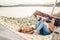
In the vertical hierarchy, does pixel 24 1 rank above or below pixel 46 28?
above

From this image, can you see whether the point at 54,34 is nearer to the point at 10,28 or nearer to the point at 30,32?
the point at 30,32

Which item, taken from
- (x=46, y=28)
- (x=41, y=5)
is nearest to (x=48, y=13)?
(x=41, y=5)

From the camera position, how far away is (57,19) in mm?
1004

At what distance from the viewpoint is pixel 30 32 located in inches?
35.2

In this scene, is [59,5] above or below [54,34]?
above

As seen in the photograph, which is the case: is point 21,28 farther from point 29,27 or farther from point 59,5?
point 59,5

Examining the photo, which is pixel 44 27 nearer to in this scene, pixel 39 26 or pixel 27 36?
pixel 39 26

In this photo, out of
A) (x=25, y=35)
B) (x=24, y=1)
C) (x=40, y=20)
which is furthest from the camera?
(x=24, y=1)

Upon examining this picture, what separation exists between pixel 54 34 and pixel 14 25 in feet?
0.87

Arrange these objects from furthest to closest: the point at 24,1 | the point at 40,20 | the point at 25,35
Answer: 1. the point at 24,1
2. the point at 40,20
3. the point at 25,35

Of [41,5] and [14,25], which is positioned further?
[41,5]

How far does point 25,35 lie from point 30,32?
47 millimetres

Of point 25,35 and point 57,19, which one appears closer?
point 25,35

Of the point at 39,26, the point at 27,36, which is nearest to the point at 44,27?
the point at 39,26
